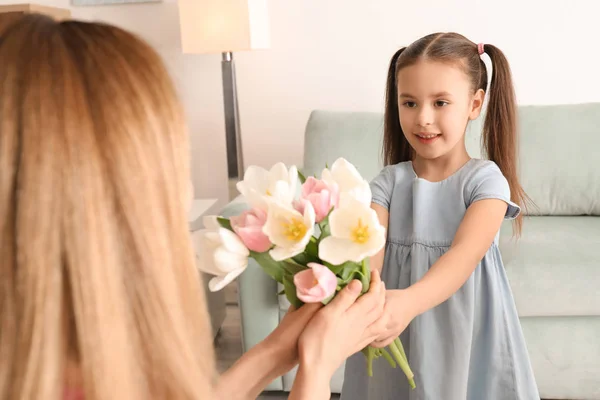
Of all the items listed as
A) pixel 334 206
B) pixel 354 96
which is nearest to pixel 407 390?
pixel 334 206

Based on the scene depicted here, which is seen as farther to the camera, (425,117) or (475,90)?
(475,90)

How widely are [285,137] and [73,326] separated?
2.77 meters

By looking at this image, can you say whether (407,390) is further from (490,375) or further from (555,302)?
(555,302)

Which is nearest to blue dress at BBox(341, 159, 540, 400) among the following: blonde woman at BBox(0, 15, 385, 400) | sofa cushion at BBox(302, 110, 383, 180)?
blonde woman at BBox(0, 15, 385, 400)

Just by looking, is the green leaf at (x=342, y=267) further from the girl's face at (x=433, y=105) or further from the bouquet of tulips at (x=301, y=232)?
the girl's face at (x=433, y=105)

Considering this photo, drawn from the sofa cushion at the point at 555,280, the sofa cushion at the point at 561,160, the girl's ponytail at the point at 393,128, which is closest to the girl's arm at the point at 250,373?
the girl's ponytail at the point at 393,128

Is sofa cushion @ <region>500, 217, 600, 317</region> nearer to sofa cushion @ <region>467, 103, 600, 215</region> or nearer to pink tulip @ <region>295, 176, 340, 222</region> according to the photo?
sofa cushion @ <region>467, 103, 600, 215</region>

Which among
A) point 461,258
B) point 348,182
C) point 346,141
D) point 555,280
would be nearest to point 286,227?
point 348,182

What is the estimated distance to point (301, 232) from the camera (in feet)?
2.67

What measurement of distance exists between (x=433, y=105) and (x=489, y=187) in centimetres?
20

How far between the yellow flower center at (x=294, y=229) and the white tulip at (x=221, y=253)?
76mm

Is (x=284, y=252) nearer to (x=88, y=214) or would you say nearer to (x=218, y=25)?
(x=88, y=214)

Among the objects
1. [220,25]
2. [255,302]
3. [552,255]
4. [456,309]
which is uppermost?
[220,25]

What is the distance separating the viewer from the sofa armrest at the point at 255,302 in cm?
199
